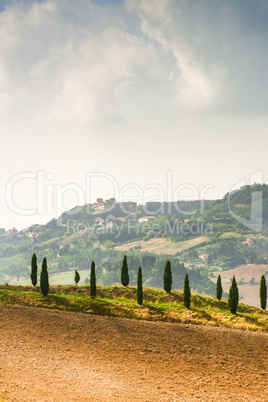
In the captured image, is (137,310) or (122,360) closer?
(122,360)

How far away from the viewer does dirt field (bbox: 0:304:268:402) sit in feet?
48.6

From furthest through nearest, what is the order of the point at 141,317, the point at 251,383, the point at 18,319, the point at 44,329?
the point at 141,317 < the point at 18,319 < the point at 44,329 < the point at 251,383

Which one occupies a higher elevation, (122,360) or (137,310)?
(122,360)

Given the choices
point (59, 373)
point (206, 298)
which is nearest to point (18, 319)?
point (59, 373)

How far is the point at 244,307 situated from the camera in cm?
3956

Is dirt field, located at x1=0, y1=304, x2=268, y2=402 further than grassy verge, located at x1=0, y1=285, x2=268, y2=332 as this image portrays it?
No

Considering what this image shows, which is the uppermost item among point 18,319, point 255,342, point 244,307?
point 18,319

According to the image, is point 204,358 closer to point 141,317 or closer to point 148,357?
point 148,357

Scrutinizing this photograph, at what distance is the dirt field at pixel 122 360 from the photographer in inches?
583

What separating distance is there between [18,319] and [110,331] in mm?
7283

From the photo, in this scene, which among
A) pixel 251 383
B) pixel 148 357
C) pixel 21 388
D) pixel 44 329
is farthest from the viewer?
pixel 44 329

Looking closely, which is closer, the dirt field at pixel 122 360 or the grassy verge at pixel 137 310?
the dirt field at pixel 122 360

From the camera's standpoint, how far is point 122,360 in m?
18.4

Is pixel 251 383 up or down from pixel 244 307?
up
